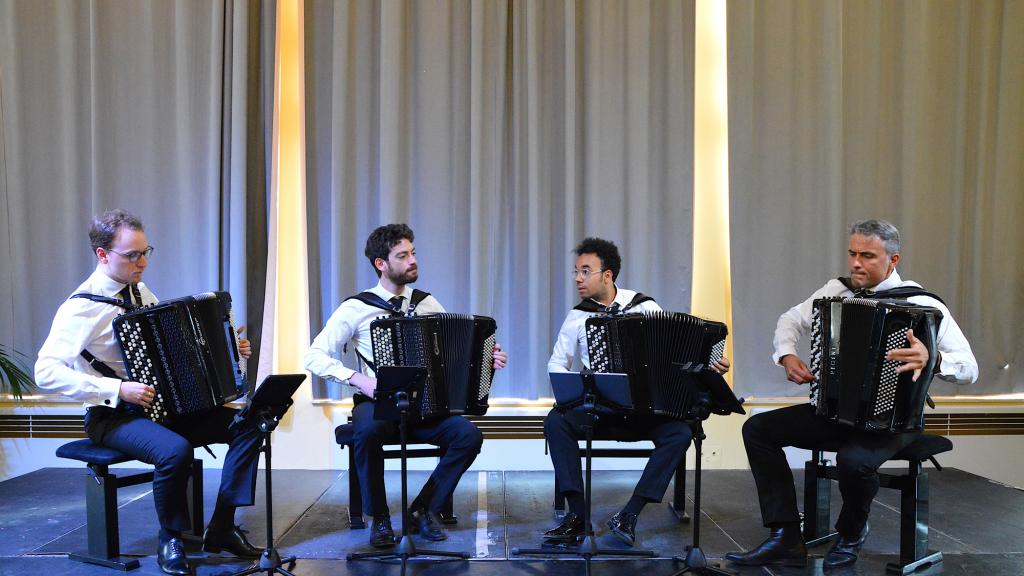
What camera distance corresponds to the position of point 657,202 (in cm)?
472

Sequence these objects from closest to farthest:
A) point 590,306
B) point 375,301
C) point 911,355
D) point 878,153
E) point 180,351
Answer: point 911,355
point 180,351
point 375,301
point 590,306
point 878,153

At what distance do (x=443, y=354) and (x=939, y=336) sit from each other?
6.53 ft

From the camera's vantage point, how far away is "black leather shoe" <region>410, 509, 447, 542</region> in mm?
3408

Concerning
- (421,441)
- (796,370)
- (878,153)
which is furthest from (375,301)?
(878,153)

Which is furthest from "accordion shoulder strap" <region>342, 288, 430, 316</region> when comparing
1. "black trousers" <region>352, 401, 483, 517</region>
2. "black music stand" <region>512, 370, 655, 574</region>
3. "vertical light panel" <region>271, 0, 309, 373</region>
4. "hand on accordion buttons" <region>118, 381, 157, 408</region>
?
"vertical light panel" <region>271, 0, 309, 373</region>

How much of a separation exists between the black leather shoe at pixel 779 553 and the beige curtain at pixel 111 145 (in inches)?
115

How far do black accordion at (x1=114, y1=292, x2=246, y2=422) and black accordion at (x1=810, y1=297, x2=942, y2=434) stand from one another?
2253 millimetres

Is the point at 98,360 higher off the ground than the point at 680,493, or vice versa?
the point at 98,360

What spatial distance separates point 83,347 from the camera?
3.06m

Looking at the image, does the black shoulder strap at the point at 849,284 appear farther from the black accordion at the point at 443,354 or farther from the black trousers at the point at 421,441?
the black trousers at the point at 421,441

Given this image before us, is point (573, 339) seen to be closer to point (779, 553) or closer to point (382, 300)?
point (382, 300)

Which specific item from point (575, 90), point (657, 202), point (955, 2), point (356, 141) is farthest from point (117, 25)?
point (955, 2)

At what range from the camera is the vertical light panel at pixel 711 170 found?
4.86m

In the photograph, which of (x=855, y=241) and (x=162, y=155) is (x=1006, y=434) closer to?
(x=855, y=241)
